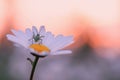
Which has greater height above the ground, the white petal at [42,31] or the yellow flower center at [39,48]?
the white petal at [42,31]

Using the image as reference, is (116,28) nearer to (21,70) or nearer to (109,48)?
(109,48)

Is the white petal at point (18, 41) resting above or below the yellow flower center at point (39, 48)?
above

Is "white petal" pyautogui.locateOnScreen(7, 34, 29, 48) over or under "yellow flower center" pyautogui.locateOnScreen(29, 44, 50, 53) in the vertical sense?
over

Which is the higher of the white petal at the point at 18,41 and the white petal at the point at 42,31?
the white petal at the point at 18,41

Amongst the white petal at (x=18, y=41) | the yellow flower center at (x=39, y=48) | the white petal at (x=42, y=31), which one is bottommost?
the yellow flower center at (x=39, y=48)

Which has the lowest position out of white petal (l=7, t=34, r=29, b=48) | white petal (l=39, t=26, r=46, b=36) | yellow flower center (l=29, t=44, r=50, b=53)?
yellow flower center (l=29, t=44, r=50, b=53)

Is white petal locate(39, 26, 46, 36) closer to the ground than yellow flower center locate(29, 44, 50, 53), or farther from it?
farther from it

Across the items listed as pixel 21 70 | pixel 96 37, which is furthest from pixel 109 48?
pixel 21 70

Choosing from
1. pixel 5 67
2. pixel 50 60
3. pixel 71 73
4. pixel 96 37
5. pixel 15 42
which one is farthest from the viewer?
pixel 96 37
